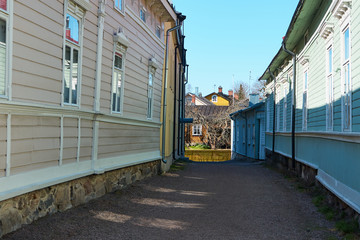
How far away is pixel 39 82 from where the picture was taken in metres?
5.98

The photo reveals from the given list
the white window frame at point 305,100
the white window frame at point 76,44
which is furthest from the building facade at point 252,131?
the white window frame at point 76,44

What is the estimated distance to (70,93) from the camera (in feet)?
→ 23.1

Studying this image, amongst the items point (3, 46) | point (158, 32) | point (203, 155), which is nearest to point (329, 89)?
point (158, 32)

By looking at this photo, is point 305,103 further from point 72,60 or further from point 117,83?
point 72,60

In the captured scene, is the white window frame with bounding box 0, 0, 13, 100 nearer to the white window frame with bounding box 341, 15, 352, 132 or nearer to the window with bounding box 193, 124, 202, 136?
the white window frame with bounding box 341, 15, 352, 132

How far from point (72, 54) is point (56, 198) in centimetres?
248

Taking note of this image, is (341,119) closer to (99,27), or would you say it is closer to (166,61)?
(99,27)

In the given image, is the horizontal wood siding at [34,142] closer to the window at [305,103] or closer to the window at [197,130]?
the window at [305,103]

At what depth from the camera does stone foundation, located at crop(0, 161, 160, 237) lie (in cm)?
519

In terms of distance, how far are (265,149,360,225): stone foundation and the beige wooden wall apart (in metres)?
4.76

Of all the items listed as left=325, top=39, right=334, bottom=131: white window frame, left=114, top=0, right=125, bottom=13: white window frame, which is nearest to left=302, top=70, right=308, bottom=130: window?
left=325, top=39, right=334, bottom=131: white window frame

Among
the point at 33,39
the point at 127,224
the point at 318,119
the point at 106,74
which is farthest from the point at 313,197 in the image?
the point at 33,39

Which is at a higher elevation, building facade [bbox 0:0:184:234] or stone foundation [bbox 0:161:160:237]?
building facade [bbox 0:0:184:234]

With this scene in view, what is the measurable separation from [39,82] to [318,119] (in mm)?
7004
